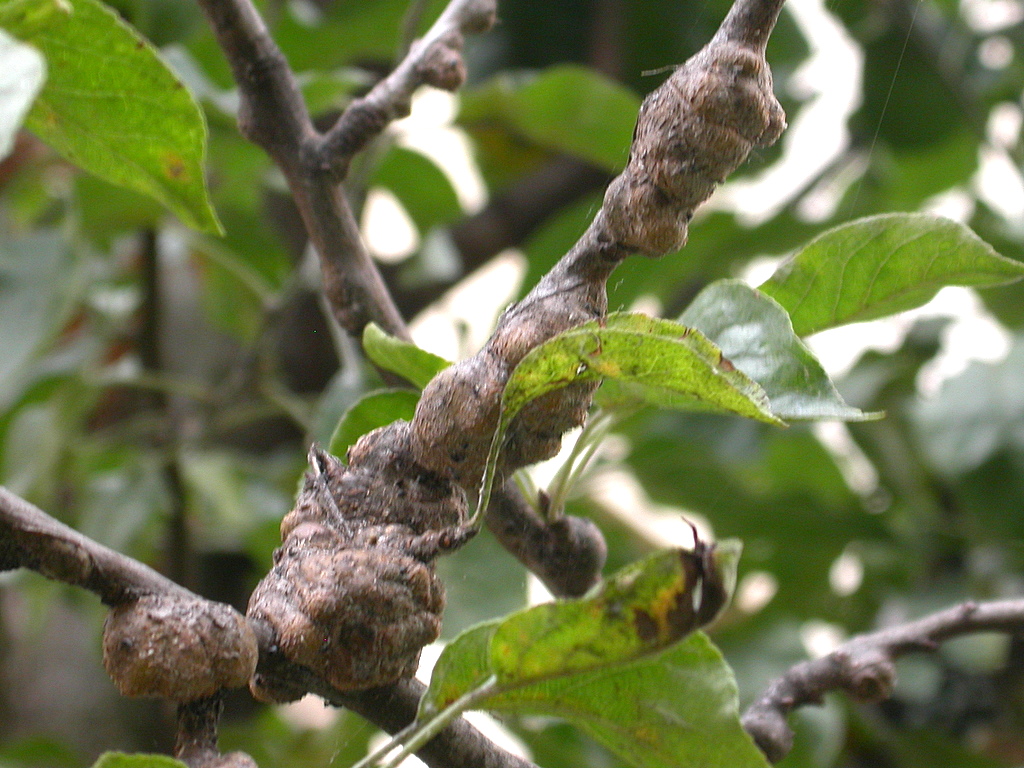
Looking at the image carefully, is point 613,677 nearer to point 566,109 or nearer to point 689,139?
point 689,139

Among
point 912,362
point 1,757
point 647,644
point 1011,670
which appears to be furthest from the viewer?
point 912,362

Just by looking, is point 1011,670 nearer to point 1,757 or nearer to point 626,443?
point 626,443

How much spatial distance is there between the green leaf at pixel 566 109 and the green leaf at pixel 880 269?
0.33 meters

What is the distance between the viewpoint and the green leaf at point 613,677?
0.21 meters

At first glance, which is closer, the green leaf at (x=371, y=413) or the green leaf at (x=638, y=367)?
the green leaf at (x=638, y=367)

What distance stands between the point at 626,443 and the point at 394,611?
69 centimetres

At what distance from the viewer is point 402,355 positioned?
28 cm

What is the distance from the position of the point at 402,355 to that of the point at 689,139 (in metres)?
0.10

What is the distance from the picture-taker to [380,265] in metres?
0.89

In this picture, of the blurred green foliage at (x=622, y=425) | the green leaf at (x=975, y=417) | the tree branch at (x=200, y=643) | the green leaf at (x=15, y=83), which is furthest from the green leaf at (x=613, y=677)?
the green leaf at (x=975, y=417)

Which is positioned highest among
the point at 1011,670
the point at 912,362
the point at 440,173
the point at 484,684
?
the point at 484,684

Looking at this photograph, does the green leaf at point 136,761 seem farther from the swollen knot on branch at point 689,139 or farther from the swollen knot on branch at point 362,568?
the swollen knot on branch at point 689,139

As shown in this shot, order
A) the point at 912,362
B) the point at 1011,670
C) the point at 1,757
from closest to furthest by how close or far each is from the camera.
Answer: the point at 1,757 < the point at 1011,670 < the point at 912,362

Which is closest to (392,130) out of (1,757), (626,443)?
(626,443)
